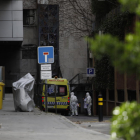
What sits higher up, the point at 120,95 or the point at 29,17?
the point at 29,17

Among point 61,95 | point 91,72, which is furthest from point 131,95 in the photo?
point 61,95

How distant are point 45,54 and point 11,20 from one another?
14.4 metres

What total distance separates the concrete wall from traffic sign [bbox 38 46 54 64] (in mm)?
13973

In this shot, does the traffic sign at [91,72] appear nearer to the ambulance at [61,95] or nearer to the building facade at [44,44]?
the ambulance at [61,95]

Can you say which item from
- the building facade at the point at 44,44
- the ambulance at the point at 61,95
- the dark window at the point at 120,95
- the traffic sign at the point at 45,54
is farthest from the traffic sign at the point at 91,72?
the traffic sign at the point at 45,54

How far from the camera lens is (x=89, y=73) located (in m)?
28.9

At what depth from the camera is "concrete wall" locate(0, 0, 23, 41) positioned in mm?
31156

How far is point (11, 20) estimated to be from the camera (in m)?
31.4

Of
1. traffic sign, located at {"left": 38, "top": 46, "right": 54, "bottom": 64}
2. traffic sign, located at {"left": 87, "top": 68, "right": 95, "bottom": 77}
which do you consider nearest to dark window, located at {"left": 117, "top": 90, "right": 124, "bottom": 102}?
traffic sign, located at {"left": 87, "top": 68, "right": 95, "bottom": 77}

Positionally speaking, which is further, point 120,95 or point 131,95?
point 120,95

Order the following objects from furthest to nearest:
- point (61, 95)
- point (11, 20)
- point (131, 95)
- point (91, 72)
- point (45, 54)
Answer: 1. point (11, 20)
2. point (91, 72)
3. point (61, 95)
4. point (131, 95)
5. point (45, 54)

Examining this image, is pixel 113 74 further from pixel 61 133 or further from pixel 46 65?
pixel 61 133

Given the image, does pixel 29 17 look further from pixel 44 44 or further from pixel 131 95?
pixel 131 95

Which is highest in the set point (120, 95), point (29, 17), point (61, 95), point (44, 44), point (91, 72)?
point (29, 17)
